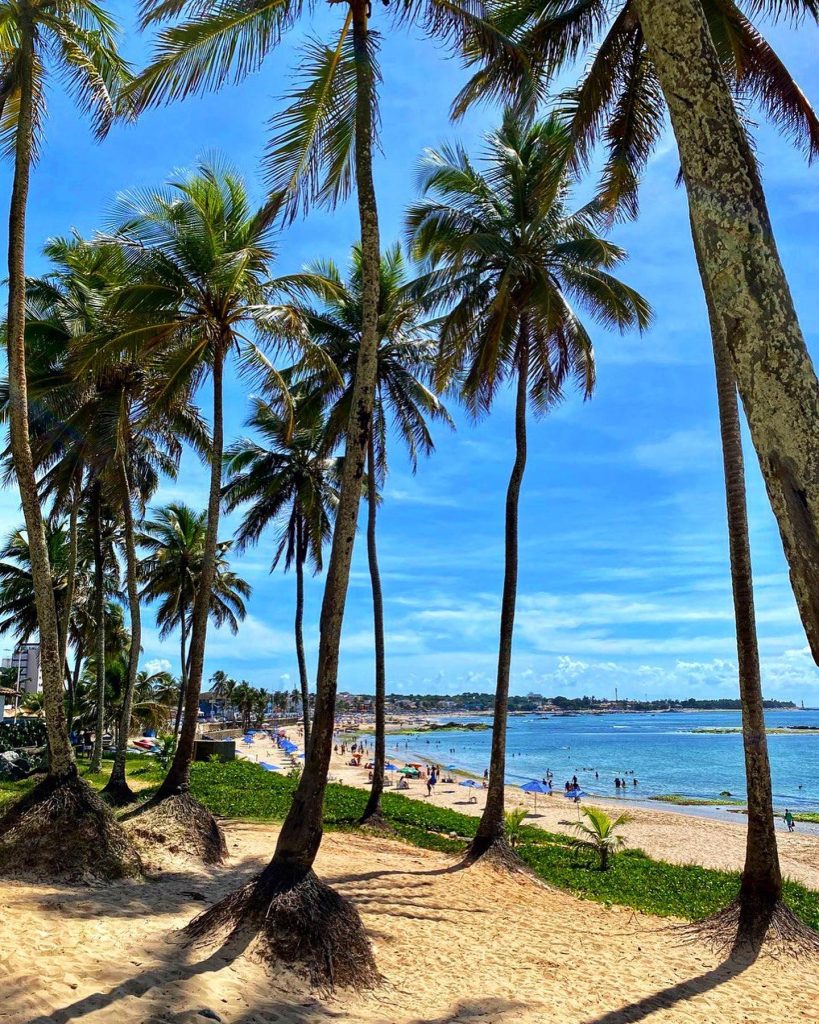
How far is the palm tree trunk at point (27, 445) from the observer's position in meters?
9.18

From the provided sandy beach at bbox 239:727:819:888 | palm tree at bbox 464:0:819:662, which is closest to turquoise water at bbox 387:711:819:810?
sandy beach at bbox 239:727:819:888

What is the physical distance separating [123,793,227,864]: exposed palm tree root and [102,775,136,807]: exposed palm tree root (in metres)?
3.77

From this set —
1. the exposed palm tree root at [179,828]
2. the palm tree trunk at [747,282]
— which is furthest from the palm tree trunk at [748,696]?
the exposed palm tree root at [179,828]

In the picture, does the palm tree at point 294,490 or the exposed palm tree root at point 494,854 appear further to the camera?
the palm tree at point 294,490

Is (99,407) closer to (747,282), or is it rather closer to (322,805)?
(322,805)

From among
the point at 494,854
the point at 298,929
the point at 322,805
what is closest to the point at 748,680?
the point at 322,805

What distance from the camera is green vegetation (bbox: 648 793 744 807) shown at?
130 feet

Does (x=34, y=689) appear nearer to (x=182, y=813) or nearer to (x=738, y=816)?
(x=738, y=816)

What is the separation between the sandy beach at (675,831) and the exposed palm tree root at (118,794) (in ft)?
36.1

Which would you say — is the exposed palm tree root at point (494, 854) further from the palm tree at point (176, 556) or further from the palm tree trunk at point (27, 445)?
the palm tree at point (176, 556)

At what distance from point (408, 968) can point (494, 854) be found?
18.2ft

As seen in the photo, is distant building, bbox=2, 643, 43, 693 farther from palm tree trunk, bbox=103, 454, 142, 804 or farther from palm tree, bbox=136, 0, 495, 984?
palm tree, bbox=136, 0, 495, 984

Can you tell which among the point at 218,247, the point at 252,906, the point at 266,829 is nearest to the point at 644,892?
the point at 266,829

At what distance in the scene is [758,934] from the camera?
817 cm
